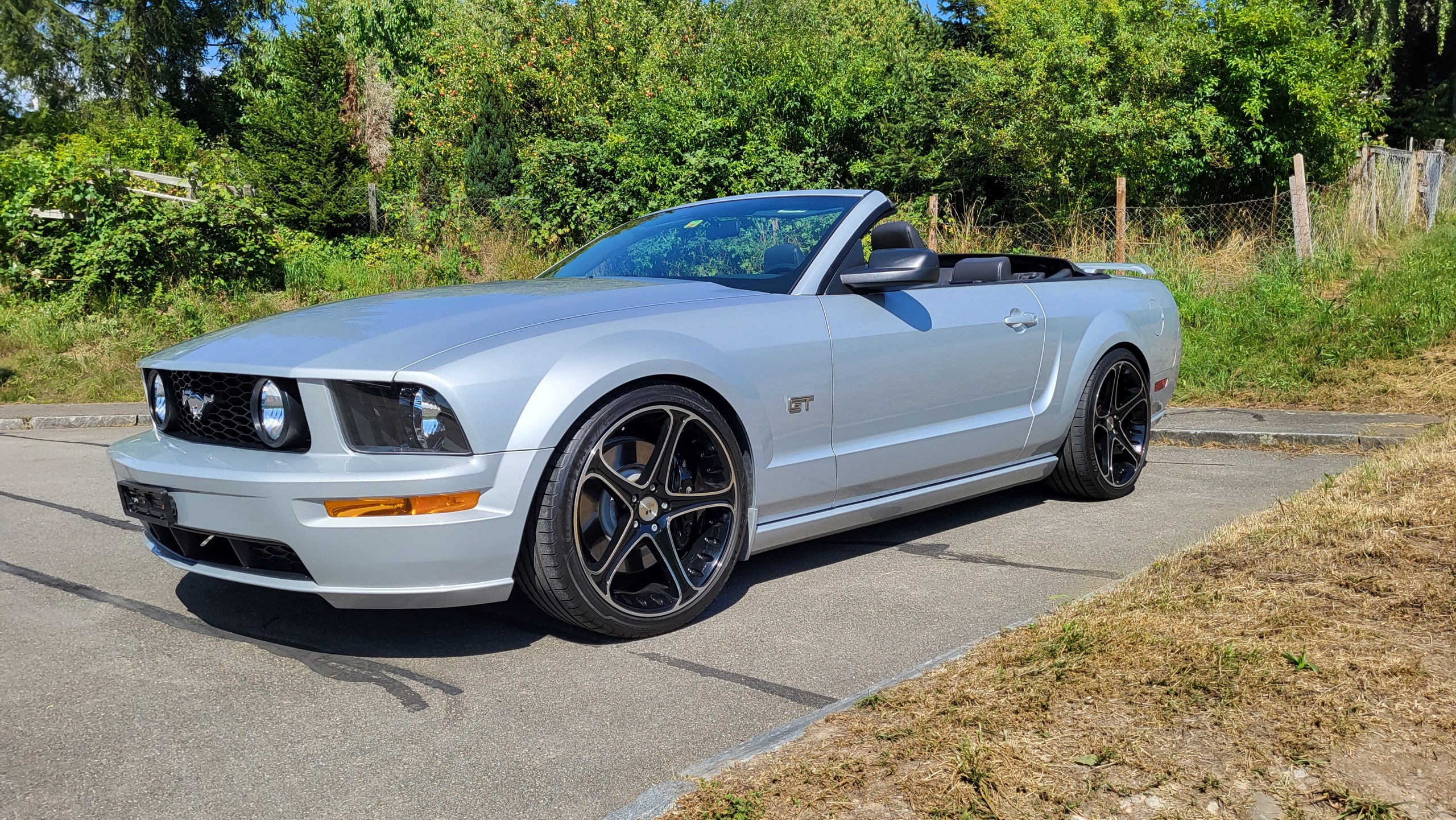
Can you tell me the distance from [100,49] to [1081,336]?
44.9 metres

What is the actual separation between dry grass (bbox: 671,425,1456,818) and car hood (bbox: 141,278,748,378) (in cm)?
160

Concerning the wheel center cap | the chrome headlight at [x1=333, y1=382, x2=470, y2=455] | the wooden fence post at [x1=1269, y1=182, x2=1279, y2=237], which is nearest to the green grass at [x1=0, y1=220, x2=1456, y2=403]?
the wooden fence post at [x1=1269, y1=182, x2=1279, y2=237]

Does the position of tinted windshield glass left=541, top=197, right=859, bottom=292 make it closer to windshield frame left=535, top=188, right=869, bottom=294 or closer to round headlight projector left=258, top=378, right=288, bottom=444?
windshield frame left=535, top=188, right=869, bottom=294

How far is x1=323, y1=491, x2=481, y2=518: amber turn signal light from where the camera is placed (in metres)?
3.34

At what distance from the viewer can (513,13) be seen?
2334 centimetres

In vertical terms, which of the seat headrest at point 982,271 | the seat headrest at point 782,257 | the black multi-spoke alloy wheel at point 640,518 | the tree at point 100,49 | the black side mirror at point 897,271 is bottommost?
the black multi-spoke alloy wheel at point 640,518

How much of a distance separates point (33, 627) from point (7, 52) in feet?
149

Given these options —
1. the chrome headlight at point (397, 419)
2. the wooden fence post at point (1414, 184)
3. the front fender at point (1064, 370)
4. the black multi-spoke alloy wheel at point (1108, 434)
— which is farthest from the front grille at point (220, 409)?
the wooden fence post at point (1414, 184)

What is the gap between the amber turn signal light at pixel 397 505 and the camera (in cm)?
334

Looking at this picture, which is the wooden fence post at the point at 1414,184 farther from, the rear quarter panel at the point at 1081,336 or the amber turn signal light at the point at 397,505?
Result: the amber turn signal light at the point at 397,505

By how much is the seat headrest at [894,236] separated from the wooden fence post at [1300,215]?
8937 mm

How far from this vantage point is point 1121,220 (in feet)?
41.5

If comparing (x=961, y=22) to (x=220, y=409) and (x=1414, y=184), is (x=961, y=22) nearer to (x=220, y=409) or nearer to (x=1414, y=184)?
(x=1414, y=184)

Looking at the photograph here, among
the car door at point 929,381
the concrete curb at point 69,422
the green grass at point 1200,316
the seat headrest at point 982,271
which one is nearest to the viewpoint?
the car door at point 929,381
